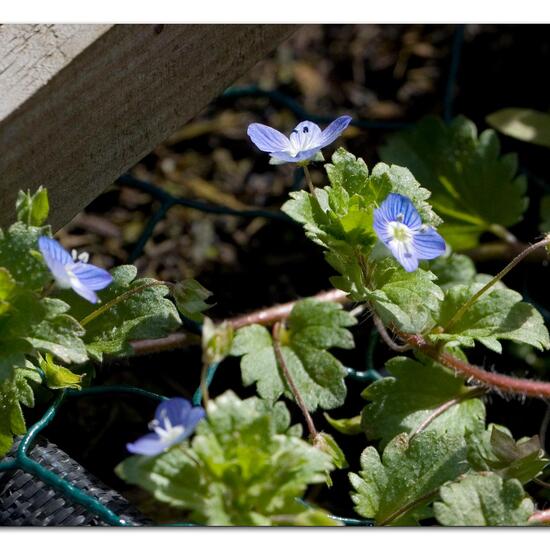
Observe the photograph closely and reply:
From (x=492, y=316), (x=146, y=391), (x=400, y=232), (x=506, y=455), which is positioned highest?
(x=400, y=232)

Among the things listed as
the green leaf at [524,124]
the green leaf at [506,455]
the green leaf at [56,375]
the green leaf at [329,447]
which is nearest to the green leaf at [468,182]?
the green leaf at [524,124]

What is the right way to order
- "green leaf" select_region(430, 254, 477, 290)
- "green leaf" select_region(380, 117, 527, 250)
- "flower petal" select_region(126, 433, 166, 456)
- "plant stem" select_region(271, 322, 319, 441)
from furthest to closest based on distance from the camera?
"green leaf" select_region(380, 117, 527, 250) < "green leaf" select_region(430, 254, 477, 290) < "plant stem" select_region(271, 322, 319, 441) < "flower petal" select_region(126, 433, 166, 456)

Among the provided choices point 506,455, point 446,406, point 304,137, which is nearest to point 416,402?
point 446,406

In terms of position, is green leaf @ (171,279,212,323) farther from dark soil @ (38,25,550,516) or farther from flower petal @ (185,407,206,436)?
dark soil @ (38,25,550,516)

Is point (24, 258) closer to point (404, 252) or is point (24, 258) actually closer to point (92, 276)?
point (92, 276)

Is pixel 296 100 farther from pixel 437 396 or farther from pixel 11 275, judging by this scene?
pixel 11 275

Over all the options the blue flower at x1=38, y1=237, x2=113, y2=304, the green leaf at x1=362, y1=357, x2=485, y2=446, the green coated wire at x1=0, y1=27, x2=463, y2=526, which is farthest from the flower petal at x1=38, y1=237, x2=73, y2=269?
the green leaf at x1=362, y1=357, x2=485, y2=446
